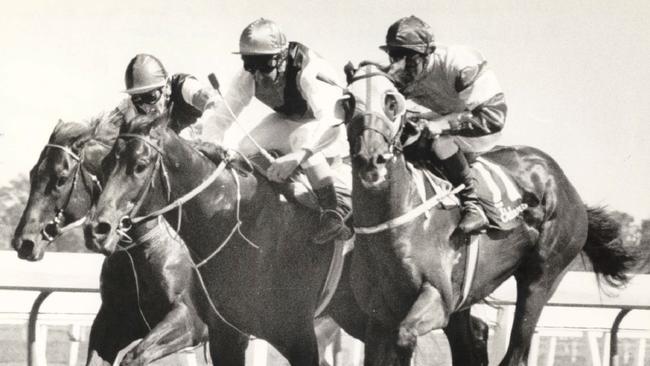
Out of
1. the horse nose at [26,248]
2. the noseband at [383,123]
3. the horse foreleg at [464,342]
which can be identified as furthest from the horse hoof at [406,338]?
the horse nose at [26,248]

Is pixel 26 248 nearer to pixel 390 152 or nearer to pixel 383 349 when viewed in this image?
pixel 383 349

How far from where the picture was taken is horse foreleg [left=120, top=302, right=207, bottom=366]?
5.51 metres

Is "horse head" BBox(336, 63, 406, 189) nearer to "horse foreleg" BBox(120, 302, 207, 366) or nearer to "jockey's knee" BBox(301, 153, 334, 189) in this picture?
"jockey's knee" BBox(301, 153, 334, 189)

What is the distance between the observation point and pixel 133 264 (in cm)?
602

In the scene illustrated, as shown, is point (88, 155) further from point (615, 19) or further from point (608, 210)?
point (615, 19)

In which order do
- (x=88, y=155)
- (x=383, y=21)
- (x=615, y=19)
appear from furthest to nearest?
(x=615, y=19)
(x=383, y=21)
(x=88, y=155)

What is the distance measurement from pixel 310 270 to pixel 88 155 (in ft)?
4.84

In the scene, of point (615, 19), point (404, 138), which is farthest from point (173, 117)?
point (615, 19)

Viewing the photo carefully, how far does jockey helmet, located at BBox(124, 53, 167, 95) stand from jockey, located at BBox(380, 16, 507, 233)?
1.32 m

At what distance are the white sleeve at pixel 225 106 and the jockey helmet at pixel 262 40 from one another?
456 millimetres

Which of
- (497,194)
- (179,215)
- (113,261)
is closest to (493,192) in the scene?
(497,194)

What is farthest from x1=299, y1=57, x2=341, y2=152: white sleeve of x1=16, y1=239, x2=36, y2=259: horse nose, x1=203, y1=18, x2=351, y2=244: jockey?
x1=16, y1=239, x2=36, y2=259: horse nose

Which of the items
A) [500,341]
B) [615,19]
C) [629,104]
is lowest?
[500,341]

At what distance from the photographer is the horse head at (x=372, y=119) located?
4.88 m
